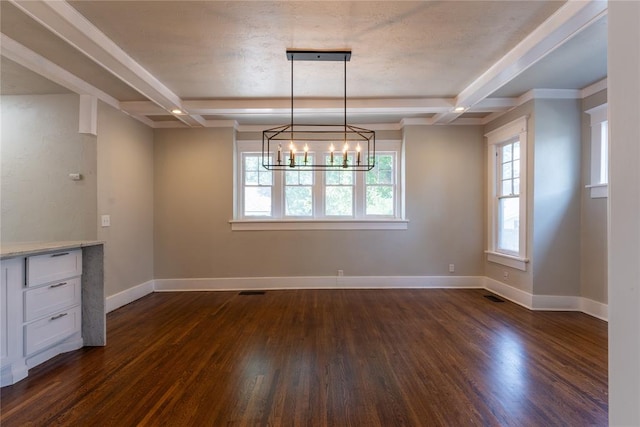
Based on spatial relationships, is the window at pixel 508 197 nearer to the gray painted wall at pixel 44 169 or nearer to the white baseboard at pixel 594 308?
the white baseboard at pixel 594 308

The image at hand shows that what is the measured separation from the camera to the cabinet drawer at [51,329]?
2316 millimetres

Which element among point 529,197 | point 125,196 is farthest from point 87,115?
point 529,197

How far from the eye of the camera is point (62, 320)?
8.51ft

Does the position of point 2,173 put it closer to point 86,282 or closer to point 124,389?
point 86,282

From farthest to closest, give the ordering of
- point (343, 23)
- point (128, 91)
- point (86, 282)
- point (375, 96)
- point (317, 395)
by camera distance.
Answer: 1. point (375, 96)
2. point (128, 91)
3. point (86, 282)
4. point (343, 23)
5. point (317, 395)

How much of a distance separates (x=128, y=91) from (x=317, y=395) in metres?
3.95

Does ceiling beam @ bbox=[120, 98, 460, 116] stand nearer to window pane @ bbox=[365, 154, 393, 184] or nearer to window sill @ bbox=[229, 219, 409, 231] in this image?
window pane @ bbox=[365, 154, 393, 184]

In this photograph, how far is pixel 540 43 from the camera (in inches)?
99.1

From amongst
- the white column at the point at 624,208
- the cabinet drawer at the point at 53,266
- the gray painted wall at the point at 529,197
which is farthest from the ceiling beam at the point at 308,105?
the white column at the point at 624,208

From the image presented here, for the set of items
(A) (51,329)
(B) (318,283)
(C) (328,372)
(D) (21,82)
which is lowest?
(C) (328,372)

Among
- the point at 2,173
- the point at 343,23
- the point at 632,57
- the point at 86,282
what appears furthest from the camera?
the point at 2,173

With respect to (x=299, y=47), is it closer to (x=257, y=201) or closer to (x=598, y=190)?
(x=257, y=201)

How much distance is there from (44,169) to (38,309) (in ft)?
6.38

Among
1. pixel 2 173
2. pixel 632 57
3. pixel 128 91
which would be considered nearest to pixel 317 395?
pixel 632 57
